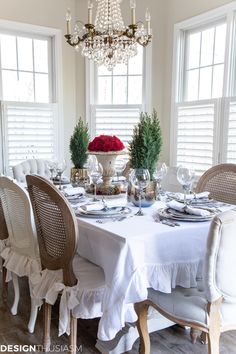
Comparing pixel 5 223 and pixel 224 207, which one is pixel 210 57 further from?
pixel 5 223

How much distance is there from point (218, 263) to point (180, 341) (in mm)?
997

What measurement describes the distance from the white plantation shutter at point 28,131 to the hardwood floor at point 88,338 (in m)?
2.36

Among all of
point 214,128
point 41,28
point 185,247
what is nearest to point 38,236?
point 185,247

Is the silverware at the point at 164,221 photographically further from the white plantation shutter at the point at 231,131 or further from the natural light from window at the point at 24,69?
the natural light from window at the point at 24,69

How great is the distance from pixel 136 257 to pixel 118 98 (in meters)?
3.40

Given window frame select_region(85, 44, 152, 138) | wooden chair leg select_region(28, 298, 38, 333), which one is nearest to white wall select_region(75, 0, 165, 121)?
window frame select_region(85, 44, 152, 138)

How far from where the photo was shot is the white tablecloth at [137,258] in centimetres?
158

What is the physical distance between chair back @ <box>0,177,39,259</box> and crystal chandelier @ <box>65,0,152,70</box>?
5.13ft

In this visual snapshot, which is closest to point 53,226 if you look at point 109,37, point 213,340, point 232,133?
point 213,340

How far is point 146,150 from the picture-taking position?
7.26 ft

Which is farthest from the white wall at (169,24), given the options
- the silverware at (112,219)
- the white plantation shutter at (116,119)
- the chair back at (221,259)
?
the chair back at (221,259)

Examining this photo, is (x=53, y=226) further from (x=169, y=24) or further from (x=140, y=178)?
(x=169, y=24)

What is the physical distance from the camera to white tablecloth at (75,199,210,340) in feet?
5.19

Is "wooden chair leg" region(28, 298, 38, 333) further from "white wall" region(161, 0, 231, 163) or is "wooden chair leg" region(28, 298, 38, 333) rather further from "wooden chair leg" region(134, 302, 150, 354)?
"white wall" region(161, 0, 231, 163)
